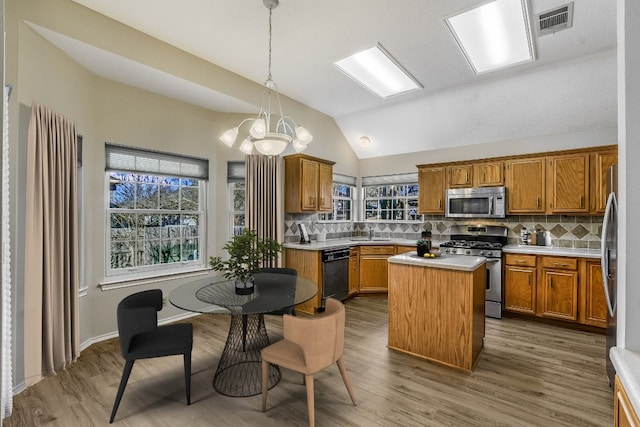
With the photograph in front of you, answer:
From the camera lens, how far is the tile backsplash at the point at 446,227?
4.34 m

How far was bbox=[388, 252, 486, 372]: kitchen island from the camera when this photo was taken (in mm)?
2785

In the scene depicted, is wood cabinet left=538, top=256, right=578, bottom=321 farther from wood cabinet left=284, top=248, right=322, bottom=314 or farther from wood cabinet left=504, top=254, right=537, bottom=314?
wood cabinet left=284, top=248, right=322, bottom=314

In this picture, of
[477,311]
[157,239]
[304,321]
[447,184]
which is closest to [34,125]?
[157,239]

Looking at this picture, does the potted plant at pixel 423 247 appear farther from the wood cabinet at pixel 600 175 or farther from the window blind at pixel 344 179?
the window blind at pixel 344 179

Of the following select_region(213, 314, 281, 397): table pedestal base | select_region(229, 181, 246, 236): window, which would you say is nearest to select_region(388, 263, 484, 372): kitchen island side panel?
select_region(213, 314, 281, 397): table pedestal base

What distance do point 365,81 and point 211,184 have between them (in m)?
2.53

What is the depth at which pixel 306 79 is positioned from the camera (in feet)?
13.5

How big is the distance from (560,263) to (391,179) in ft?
9.75

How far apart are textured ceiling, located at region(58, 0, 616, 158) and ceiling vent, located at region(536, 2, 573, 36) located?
0.19 feet

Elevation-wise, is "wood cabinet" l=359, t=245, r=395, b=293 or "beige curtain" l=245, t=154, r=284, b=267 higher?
"beige curtain" l=245, t=154, r=284, b=267

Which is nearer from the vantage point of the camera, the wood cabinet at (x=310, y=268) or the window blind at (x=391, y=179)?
the wood cabinet at (x=310, y=268)

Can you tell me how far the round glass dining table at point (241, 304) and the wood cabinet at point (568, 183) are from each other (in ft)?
12.0

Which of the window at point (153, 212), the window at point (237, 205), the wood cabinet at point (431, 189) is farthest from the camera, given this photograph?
the wood cabinet at point (431, 189)

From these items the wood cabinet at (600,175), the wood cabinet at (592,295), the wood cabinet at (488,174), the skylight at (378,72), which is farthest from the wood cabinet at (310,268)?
the wood cabinet at (600,175)
